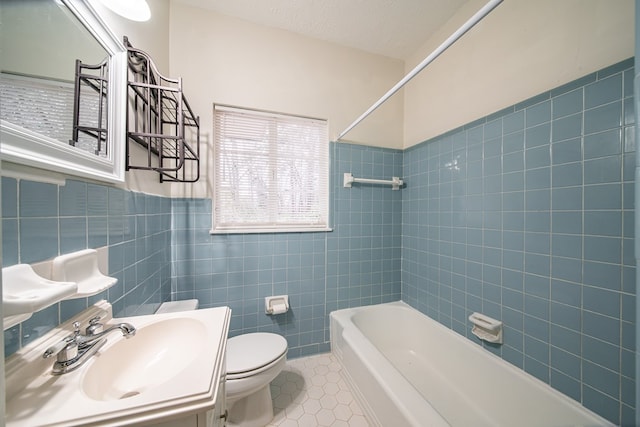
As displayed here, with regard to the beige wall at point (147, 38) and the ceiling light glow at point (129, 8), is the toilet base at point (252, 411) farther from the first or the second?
the ceiling light glow at point (129, 8)

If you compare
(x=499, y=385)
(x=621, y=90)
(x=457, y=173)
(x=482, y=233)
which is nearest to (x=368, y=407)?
(x=499, y=385)

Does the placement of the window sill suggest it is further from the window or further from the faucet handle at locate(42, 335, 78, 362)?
the faucet handle at locate(42, 335, 78, 362)

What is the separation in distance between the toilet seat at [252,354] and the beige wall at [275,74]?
104 cm

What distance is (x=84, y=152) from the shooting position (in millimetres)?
687

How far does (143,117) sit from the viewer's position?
3.59 feet

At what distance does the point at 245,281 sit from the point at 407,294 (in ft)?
4.66

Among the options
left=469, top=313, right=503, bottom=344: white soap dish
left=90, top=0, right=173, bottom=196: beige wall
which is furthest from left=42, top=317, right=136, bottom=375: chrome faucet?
left=469, top=313, right=503, bottom=344: white soap dish

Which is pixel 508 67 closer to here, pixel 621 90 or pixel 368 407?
pixel 621 90

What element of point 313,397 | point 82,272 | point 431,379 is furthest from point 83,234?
point 431,379

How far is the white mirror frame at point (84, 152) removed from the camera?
1.58ft

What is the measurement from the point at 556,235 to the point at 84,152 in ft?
6.41

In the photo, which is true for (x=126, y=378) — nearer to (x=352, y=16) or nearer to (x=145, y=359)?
(x=145, y=359)

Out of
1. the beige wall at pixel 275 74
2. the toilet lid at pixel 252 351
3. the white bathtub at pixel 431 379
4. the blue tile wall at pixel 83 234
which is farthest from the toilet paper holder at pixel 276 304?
the beige wall at pixel 275 74

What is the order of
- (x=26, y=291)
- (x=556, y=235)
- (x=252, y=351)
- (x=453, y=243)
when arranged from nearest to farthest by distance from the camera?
(x=26, y=291) → (x=556, y=235) → (x=252, y=351) → (x=453, y=243)
